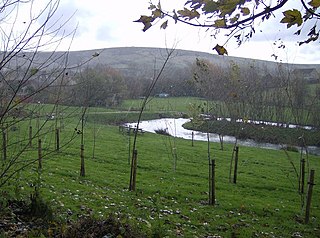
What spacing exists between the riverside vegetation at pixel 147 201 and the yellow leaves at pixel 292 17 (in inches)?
176

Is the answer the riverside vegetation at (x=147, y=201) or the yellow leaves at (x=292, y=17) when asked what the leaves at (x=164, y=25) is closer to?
the yellow leaves at (x=292, y=17)

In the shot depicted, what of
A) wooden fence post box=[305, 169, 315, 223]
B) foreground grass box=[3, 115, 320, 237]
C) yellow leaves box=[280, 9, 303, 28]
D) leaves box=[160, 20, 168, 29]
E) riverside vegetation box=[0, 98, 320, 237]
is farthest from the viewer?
wooden fence post box=[305, 169, 315, 223]

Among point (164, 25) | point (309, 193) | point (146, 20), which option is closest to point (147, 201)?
point (309, 193)

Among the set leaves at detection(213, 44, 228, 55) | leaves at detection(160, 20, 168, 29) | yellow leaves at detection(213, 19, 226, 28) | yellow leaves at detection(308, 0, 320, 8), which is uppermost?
yellow leaves at detection(308, 0, 320, 8)

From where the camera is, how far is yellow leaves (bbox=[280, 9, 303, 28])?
7.34 feet

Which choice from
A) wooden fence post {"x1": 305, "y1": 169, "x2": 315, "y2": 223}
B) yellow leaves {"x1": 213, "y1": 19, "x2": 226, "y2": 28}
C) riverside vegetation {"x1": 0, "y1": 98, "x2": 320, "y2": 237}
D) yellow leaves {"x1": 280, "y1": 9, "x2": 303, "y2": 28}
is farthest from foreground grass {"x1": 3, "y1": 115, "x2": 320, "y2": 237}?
yellow leaves {"x1": 280, "y1": 9, "x2": 303, "y2": 28}

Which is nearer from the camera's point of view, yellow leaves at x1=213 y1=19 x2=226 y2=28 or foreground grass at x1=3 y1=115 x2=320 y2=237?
yellow leaves at x1=213 y1=19 x2=226 y2=28

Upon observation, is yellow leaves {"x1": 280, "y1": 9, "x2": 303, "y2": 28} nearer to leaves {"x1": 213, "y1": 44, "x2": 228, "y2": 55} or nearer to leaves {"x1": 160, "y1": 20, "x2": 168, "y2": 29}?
leaves {"x1": 213, "y1": 44, "x2": 228, "y2": 55}

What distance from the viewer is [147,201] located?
38.0ft

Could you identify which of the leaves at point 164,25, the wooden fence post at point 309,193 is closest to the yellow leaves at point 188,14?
the leaves at point 164,25

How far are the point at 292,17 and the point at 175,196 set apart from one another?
1125cm

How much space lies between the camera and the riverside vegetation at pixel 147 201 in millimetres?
6680

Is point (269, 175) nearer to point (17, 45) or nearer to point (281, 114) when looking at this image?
point (17, 45)

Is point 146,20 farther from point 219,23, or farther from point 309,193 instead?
point 309,193
